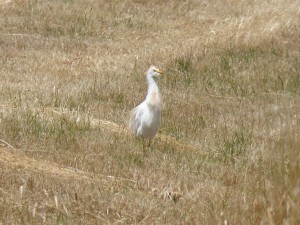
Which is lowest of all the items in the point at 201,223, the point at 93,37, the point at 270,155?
the point at 93,37

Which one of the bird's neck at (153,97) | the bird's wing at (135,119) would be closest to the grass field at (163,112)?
the bird's wing at (135,119)

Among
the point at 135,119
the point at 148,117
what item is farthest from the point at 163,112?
the point at 148,117

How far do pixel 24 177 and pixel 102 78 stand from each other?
21.5ft

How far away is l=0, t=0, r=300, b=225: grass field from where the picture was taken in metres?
7.16

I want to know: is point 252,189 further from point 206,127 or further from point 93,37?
point 93,37

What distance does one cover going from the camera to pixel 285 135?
243 inches

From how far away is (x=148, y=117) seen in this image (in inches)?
418

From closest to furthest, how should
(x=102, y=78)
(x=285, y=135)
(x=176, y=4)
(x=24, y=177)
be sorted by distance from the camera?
1. (x=285, y=135)
2. (x=24, y=177)
3. (x=102, y=78)
4. (x=176, y=4)

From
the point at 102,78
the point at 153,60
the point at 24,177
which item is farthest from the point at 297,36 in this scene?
the point at 24,177

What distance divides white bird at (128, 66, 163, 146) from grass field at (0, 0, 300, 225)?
0.55ft

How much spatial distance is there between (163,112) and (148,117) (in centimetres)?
180

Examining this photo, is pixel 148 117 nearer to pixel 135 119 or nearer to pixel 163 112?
pixel 135 119

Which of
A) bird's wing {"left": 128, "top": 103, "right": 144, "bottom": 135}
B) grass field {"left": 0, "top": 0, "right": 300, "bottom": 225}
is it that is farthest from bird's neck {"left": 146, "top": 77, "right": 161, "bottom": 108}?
grass field {"left": 0, "top": 0, "right": 300, "bottom": 225}

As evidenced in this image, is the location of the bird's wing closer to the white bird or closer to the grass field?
the white bird
